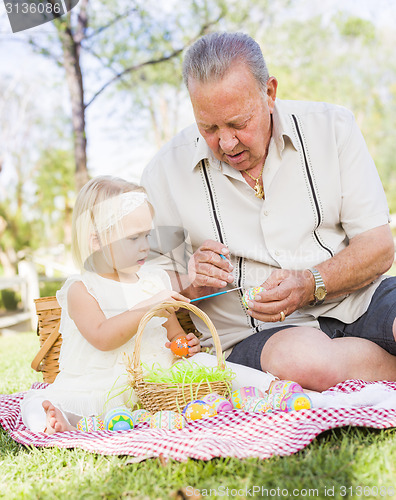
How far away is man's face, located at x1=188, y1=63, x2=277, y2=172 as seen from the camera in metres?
2.44

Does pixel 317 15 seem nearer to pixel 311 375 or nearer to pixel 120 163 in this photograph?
pixel 120 163

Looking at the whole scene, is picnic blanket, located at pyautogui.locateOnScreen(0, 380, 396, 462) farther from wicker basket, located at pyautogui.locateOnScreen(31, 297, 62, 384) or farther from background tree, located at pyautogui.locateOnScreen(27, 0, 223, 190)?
background tree, located at pyautogui.locateOnScreen(27, 0, 223, 190)

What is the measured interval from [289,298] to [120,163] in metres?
18.6

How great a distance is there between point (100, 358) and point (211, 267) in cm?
68

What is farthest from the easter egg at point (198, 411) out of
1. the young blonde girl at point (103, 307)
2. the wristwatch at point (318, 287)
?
the wristwatch at point (318, 287)

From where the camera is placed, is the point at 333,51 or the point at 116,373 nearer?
the point at 116,373

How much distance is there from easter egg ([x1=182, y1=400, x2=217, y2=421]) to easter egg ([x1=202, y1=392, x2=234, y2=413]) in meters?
0.02

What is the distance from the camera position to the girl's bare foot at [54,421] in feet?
7.59

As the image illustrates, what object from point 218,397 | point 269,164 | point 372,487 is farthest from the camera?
point 269,164

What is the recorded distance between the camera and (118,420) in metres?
2.26

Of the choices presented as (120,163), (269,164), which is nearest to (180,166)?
(269,164)

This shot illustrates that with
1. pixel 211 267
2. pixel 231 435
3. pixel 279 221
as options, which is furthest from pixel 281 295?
pixel 231 435

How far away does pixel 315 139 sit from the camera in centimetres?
278

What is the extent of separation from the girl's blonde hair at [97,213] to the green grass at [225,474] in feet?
3.30
